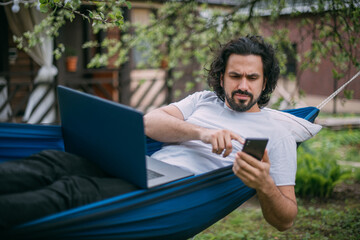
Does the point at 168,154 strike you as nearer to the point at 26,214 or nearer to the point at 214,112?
the point at 214,112

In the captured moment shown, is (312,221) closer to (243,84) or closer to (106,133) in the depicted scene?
(243,84)

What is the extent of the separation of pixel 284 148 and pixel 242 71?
1.32 feet

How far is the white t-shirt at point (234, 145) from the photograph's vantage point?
1663mm

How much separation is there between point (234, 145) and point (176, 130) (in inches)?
11.1

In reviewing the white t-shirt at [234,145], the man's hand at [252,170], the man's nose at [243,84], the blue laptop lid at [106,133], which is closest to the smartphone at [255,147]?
the man's hand at [252,170]

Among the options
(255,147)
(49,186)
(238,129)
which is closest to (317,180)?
(238,129)

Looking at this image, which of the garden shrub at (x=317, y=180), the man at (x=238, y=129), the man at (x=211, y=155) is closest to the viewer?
the man at (x=211, y=155)

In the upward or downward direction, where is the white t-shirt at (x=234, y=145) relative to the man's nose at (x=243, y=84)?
downward

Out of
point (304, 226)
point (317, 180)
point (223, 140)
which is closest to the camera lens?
point (223, 140)

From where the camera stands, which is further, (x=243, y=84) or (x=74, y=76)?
(x=74, y=76)

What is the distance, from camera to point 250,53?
1.89 m

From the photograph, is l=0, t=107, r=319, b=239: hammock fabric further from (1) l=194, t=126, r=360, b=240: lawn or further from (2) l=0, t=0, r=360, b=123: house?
(2) l=0, t=0, r=360, b=123: house

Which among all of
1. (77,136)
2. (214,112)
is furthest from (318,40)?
(77,136)

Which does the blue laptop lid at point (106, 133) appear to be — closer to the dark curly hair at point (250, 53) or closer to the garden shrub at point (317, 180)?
the dark curly hair at point (250, 53)
